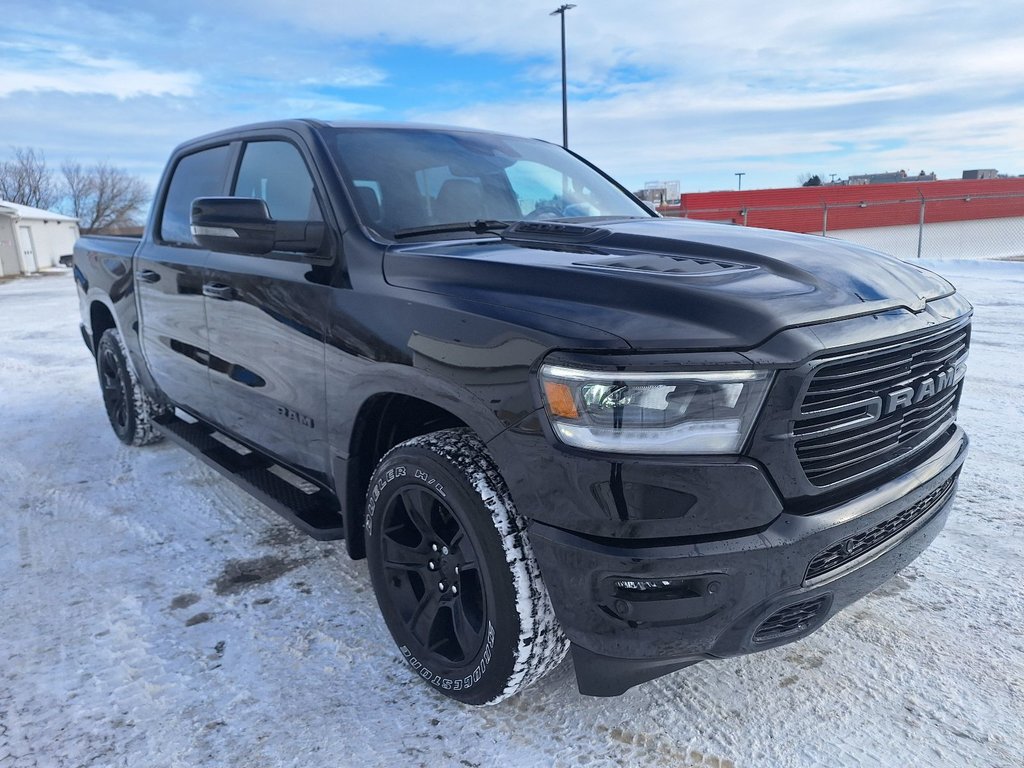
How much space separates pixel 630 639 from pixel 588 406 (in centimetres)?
58

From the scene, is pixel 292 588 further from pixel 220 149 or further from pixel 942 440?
pixel 942 440

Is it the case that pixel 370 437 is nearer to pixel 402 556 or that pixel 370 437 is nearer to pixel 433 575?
pixel 402 556

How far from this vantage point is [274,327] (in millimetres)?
2982

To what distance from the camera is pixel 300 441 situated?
3002 mm

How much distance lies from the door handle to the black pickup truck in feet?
0.25

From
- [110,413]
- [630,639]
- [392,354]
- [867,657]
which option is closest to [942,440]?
[867,657]

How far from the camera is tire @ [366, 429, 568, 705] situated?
6.65ft

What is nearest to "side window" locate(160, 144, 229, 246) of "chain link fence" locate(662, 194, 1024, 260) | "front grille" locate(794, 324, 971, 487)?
"front grille" locate(794, 324, 971, 487)

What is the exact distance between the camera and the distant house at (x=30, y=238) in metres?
29.9

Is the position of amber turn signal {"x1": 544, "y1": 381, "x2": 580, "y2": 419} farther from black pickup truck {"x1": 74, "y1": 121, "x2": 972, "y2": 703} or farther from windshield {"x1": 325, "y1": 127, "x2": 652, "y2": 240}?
windshield {"x1": 325, "y1": 127, "x2": 652, "y2": 240}

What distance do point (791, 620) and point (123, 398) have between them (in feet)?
15.3

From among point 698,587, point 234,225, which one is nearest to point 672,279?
point 698,587

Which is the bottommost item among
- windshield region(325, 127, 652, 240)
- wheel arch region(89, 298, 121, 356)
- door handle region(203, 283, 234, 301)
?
wheel arch region(89, 298, 121, 356)

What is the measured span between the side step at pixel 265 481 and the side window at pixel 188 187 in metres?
1.05
